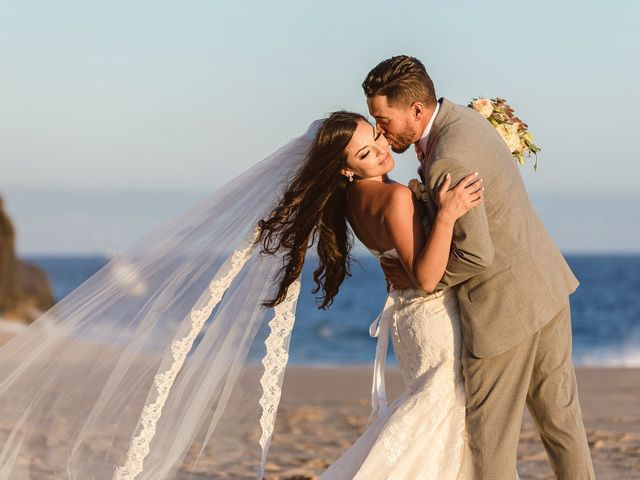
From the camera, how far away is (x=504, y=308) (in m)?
3.94

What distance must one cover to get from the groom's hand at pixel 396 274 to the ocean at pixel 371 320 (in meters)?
13.4

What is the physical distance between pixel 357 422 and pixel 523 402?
15.8ft

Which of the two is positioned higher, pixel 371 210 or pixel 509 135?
pixel 509 135

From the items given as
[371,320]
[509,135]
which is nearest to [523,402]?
[509,135]

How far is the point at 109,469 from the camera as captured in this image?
4.71 meters

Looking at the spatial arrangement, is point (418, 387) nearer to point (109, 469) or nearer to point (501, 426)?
point (501, 426)

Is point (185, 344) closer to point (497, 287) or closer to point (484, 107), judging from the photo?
point (497, 287)

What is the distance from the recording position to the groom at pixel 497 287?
12.7ft

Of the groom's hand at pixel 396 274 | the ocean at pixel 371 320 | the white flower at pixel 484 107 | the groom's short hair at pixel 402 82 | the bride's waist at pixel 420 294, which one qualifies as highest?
the groom's short hair at pixel 402 82

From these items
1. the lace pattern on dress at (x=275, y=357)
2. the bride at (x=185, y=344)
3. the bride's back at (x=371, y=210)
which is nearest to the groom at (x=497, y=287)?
the bride's back at (x=371, y=210)

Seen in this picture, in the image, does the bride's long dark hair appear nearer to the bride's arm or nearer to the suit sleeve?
the bride's arm

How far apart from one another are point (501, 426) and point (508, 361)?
0.26m

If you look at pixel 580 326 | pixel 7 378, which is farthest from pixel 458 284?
pixel 580 326

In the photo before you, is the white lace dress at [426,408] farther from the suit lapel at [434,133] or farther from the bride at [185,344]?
the suit lapel at [434,133]
